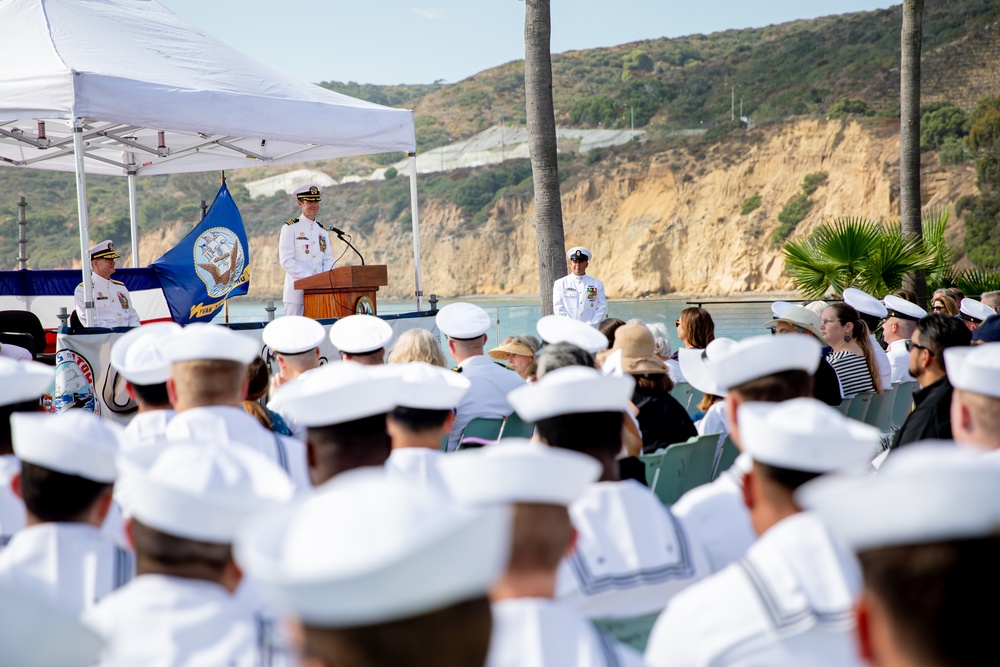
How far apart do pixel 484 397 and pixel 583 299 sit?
528 centimetres

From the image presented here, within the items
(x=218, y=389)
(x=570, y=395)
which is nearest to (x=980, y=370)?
(x=570, y=395)

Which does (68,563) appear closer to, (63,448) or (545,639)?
(63,448)

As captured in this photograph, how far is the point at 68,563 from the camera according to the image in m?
2.13

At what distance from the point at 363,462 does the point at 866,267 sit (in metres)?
9.75

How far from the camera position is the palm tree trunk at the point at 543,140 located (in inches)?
337

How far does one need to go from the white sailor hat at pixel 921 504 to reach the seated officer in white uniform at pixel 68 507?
1.67 metres

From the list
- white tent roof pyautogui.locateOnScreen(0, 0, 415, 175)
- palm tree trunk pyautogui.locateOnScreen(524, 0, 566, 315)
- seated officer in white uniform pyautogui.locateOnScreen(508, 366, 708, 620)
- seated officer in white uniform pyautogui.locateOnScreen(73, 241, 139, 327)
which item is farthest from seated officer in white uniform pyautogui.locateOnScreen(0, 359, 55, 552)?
seated officer in white uniform pyautogui.locateOnScreen(73, 241, 139, 327)

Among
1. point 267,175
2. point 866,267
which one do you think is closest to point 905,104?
point 866,267

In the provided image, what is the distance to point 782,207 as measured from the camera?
137 ft

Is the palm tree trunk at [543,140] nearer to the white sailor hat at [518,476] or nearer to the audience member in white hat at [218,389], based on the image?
the audience member in white hat at [218,389]

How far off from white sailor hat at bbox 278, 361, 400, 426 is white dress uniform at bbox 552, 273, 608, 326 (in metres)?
7.10

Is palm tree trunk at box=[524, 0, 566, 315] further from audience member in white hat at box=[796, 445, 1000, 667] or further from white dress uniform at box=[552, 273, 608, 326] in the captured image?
audience member in white hat at box=[796, 445, 1000, 667]

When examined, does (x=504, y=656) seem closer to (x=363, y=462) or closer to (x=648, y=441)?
(x=363, y=462)

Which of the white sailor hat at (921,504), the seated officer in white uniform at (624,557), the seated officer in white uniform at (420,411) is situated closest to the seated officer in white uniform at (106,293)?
the seated officer in white uniform at (420,411)
